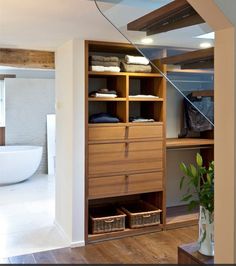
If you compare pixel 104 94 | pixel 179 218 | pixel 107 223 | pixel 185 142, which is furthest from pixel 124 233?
pixel 104 94

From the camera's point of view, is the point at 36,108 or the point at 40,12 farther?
the point at 36,108

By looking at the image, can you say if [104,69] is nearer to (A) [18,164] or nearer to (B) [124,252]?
(B) [124,252]

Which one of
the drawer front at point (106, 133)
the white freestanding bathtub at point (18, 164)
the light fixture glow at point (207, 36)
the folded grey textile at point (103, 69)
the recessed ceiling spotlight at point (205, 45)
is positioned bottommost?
the white freestanding bathtub at point (18, 164)

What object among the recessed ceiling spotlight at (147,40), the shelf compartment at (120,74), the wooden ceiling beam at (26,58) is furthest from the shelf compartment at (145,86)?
the recessed ceiling spotlight at (147,40)

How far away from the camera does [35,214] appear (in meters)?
4.84

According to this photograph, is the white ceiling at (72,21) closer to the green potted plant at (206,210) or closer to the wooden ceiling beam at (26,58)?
the wooden ceiling beam at (26,58)

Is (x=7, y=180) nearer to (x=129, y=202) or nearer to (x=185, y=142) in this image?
(x=129, y=202)

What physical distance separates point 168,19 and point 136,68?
1.52 metres

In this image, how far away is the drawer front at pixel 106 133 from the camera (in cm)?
376

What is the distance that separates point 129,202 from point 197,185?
2.23 metres

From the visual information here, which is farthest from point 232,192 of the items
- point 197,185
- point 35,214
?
point 35,214

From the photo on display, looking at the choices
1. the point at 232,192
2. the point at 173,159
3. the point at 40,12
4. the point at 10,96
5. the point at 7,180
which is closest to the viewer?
the point at 232,192

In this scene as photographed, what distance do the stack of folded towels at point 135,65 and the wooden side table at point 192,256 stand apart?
2.16m

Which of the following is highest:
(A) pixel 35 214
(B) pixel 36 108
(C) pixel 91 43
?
(C) pixel 91 43
